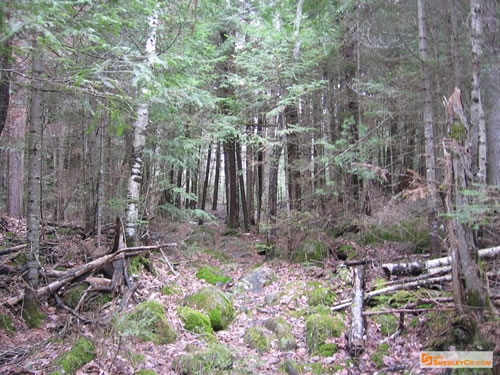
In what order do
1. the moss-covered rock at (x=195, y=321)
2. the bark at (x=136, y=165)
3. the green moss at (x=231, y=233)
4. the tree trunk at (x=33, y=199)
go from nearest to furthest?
the tree trunk at (x=33, y=199), the moss-covered rock at (x=195, y=321), the bark at (x=136, y=165), the green moss at (x=231, y=233)

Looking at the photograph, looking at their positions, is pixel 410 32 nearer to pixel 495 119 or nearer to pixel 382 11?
pixel 382 11

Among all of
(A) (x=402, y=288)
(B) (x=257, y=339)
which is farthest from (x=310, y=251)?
(B) (x=257, y=339)

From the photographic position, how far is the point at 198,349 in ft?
18.5

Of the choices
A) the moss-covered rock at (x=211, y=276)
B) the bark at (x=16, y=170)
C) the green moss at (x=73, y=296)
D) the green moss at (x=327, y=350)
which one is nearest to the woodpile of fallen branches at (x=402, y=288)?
the green moss at (x=327, y=350)

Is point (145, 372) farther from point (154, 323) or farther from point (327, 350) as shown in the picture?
point (327, 350)

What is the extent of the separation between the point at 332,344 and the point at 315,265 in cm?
469

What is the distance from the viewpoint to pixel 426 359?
473cm

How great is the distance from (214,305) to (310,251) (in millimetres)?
4856

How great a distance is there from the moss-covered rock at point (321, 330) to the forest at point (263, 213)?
4cm

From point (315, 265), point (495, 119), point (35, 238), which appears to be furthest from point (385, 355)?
point (495, 119)

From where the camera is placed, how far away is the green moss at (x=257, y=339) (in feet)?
20.2

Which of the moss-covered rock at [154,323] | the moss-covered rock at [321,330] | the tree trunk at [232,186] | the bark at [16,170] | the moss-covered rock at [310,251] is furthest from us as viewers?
the tree trunk at [232,186]

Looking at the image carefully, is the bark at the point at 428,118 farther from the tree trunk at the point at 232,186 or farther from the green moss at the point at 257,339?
the tree trunk at the point at 232,186

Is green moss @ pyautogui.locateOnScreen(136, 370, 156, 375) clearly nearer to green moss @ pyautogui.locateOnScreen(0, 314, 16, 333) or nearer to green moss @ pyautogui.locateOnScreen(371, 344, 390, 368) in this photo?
green moss @ pyautogui.locateOnScreen(0, 314, 16, 333)
